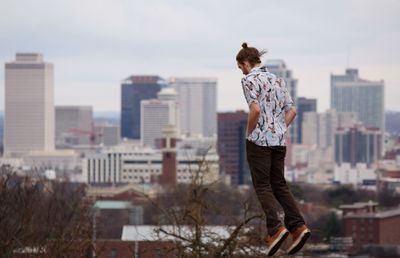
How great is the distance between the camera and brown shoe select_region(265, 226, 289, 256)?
1209cm

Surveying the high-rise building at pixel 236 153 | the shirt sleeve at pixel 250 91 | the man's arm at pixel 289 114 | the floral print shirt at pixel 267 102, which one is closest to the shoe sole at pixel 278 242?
the floral print shirt at pixel 267 102

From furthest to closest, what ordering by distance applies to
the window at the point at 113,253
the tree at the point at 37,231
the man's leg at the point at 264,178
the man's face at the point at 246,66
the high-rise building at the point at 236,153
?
the high-rise building at the point at 236,153 → the window at the point at 113,253 → the tree at the point at 37,231 → the man's face at the point at 246,66 → the man's leg at the point at 264,178

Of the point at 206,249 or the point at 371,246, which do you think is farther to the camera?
the point at 371,246

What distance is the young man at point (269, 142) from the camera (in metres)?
12.1

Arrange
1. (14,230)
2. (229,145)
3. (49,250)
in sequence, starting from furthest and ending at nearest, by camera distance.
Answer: (229,145), (14,230), (49,250)

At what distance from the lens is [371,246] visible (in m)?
75.5

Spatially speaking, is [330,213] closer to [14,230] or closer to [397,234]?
[397,234]

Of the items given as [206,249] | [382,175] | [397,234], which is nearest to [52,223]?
[206,249]

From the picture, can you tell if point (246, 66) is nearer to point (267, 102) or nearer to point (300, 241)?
point (267, 102)

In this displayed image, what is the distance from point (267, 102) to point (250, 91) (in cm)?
15

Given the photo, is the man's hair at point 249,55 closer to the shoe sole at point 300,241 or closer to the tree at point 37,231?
the shoe sole at point 300,241

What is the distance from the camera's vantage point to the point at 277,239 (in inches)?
477

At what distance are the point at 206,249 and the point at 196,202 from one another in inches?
108

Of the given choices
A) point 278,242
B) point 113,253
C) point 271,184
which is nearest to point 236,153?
point 113,253
